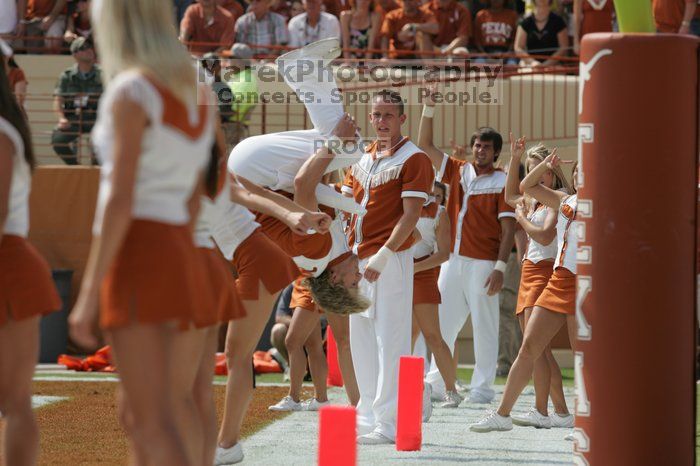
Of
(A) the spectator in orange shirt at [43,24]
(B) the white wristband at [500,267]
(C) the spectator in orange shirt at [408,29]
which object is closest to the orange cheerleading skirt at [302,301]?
(B) the white wristband at [500,267]

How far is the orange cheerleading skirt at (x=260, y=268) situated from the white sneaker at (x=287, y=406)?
10.4 ft

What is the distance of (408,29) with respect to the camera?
1656cm

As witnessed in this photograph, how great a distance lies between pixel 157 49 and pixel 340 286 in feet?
10.0

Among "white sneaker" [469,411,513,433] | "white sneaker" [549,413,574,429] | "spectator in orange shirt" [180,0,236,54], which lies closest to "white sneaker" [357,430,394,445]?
"white sneaker" [469,411,513,433]

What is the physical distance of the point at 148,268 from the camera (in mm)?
3699

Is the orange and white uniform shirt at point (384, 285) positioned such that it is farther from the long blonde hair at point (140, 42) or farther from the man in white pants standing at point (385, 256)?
the long blonde hair at point (140, 42)

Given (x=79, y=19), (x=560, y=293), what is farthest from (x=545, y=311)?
(x=79, y=19)

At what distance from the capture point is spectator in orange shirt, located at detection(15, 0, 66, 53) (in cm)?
1669

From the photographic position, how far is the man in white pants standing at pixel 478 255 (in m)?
10.1

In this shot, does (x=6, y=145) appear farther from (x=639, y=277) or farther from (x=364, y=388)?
(x=364, y=388)

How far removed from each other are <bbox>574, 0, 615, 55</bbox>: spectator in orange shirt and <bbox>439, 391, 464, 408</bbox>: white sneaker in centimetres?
760

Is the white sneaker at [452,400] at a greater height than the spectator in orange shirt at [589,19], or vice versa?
the spectator in orange shirt at [589,19]

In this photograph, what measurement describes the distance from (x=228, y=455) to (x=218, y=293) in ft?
7.45

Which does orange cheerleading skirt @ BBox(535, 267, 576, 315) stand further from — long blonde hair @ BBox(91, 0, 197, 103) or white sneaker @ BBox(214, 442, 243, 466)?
long blonde hair @ BBox(91, 0, 197, 103)
